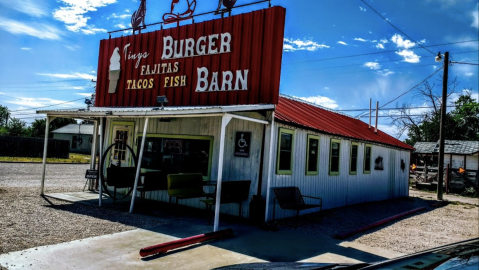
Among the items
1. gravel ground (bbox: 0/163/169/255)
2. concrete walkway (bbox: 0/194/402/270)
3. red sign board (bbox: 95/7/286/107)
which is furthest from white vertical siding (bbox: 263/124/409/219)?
gravel ground (bbox: 0/163/169/255)

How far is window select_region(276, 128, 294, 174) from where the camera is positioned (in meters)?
9.42

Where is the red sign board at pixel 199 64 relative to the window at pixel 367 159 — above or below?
above

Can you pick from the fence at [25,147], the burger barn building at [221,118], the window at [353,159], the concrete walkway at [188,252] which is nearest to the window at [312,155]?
the burger barn building at [221,118]

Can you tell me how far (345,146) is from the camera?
12.9 metres

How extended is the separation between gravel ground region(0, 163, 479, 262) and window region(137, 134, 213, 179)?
2.44m

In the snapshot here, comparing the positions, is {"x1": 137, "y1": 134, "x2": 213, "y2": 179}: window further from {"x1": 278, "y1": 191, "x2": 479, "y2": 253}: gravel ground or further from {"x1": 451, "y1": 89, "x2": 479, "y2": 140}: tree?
{"x1": 451, "y1": 89, "x2": 479, "y2": 140}: tree

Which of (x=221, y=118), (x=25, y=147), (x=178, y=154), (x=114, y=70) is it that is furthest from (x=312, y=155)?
(x=25, y=147)

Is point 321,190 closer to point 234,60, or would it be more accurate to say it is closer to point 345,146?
point 345,146

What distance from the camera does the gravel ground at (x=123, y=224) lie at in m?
6.77

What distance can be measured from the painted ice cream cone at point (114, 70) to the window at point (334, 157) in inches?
327

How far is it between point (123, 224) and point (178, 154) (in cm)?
360

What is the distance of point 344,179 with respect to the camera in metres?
12.9

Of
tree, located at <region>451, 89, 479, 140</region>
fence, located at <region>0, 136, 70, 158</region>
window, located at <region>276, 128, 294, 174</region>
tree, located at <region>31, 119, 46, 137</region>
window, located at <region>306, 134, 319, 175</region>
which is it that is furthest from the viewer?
tree, located at <region>31, 119, 46, 137</region>

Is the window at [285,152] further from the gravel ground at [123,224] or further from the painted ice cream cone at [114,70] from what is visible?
the painted ice cream cone at [114,70]
